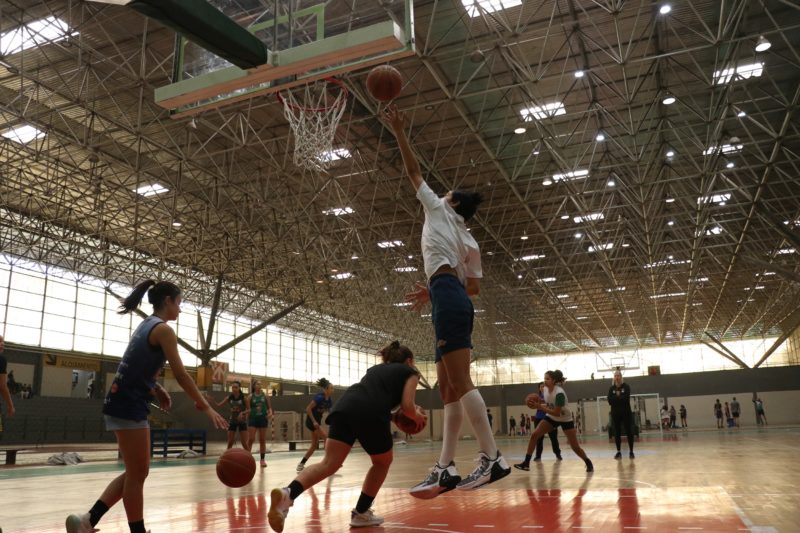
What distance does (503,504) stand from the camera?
582 centimetres

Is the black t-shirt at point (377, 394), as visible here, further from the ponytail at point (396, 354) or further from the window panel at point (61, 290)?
the window panel at point (61, 290)

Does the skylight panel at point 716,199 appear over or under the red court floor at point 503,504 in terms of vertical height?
over

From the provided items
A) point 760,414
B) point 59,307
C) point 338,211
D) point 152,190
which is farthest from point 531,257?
point 59,307

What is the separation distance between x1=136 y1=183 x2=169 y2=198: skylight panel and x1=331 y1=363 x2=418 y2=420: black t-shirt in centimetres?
2303

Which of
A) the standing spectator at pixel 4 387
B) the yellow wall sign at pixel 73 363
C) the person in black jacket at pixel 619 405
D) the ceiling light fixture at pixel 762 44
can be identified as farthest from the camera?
the yellow wall sign at pixel 73 363

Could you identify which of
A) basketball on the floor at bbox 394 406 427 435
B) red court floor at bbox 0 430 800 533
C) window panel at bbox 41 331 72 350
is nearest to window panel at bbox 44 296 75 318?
window panel at bbox 41 331 72 350

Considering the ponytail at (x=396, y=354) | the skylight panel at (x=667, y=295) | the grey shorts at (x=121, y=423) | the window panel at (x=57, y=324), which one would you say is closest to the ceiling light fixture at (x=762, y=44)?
the ponytail at (x=396, y=354)

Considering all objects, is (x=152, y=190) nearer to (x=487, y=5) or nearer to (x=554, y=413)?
(x=487, y=5)

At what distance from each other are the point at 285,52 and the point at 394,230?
73.3 feet

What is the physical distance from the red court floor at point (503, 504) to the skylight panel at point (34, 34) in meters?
11.1

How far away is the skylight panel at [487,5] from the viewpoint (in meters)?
14.7

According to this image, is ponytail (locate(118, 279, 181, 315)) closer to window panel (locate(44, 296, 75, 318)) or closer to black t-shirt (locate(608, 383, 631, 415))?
black t-shirt (locate(608, 383, 631, 415))

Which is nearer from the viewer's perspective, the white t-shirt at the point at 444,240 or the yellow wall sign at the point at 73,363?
the white t-shirt at the point at 444,240

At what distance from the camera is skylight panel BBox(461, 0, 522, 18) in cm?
1473
